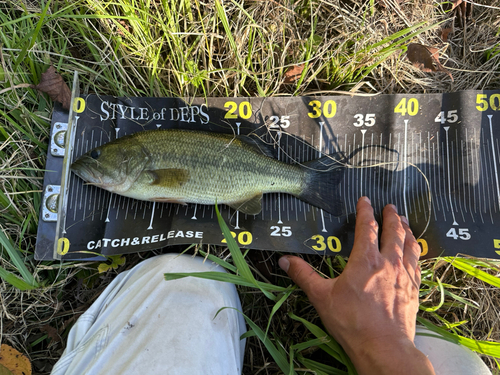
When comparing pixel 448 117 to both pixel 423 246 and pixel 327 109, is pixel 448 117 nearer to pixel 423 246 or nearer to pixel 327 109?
pixel 327 109

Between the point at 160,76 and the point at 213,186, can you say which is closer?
the point at 213,186

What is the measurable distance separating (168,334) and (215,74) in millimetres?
2087

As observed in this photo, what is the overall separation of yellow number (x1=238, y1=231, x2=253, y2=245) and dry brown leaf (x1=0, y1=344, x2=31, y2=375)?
1865 millimetres

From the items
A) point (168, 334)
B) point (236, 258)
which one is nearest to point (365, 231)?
point (236, 258)

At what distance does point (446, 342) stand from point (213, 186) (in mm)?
2052

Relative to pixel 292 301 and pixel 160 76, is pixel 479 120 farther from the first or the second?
pixel 160 76

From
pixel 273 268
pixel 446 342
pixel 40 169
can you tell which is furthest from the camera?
pixel 273 268

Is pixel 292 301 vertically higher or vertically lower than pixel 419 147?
lower

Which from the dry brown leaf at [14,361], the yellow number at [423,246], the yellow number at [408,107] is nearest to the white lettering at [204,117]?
the yellow number at [408,107]

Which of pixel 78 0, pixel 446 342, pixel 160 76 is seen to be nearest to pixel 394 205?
pixel 446 342

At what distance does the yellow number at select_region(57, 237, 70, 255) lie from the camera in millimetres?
2298

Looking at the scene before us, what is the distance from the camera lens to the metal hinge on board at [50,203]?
7.69 ft

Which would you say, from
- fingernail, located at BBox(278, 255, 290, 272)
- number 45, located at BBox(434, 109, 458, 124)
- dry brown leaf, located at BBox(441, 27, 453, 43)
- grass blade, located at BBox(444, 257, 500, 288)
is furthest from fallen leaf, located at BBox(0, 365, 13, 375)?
dry brown leaf, located at BBox(441, 27, 453, 43)

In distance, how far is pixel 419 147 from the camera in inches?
94.5
